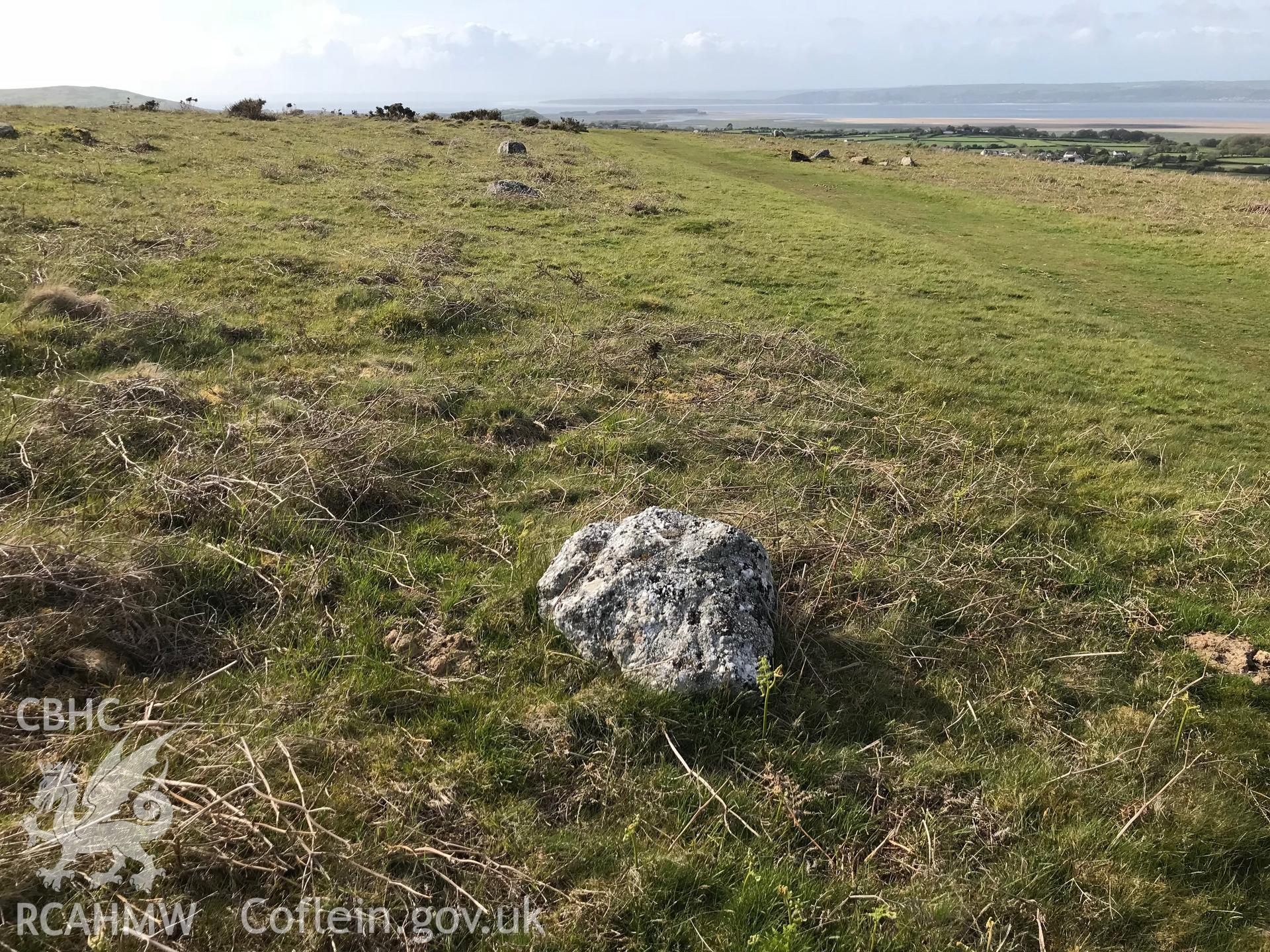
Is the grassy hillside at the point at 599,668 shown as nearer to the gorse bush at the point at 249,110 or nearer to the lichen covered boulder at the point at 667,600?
the lichen covered boulder at the point at 667,600

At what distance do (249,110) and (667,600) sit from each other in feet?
168

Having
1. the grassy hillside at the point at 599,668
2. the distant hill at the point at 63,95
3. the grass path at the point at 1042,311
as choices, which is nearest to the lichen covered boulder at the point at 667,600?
the grassy hillside at the point at 599,668

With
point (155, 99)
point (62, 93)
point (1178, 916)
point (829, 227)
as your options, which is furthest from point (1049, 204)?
point (62, 93)

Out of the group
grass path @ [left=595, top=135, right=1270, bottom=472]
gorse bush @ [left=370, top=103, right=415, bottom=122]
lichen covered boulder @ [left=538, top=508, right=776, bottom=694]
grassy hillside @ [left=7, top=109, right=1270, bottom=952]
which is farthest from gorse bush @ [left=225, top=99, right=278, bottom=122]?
lichen covered boulder @ [left=538, top=508, right=776, bottom=694]

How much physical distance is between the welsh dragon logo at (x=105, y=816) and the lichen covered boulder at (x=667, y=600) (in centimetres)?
237

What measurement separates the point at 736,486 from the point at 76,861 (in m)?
5.60

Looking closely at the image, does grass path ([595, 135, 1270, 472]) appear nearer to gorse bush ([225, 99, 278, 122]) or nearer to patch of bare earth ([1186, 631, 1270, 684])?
patch of bare earth ([1186, 631, 1270, 684])

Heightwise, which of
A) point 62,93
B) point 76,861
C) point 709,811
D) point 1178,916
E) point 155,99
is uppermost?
point 62,93

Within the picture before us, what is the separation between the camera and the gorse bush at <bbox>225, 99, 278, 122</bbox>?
4256 cm

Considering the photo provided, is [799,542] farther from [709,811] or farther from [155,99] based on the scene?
[155,99]

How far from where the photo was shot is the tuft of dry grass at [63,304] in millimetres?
9523

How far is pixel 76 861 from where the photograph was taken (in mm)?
3021

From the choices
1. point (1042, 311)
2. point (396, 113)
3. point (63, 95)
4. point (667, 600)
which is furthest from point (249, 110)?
point (63, 95)

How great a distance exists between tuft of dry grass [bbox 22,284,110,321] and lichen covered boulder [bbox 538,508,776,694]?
8.80 meters
